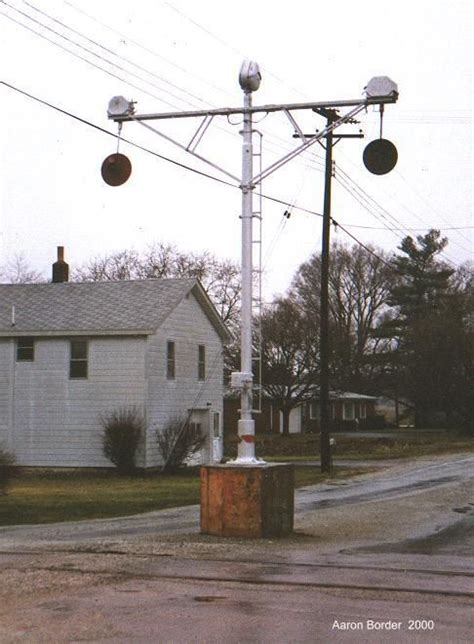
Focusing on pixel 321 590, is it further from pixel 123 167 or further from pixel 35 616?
→ pixel 123 167

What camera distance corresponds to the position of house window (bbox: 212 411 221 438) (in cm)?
3541

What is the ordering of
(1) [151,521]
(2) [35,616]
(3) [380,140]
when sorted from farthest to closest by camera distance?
(1) [151,521]
(3) [380,140]
(2) [35,616]

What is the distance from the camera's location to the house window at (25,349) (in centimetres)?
3195

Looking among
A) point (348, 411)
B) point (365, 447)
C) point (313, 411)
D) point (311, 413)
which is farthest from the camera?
point (348, 411)

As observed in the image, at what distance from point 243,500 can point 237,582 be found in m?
3.41

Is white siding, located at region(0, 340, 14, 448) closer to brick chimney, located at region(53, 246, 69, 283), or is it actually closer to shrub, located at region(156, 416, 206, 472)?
shrub, located at region(156, 416, 206, 472)

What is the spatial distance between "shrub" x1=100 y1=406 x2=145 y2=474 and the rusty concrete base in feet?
54.3

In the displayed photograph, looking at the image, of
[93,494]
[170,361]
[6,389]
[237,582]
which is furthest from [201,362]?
[237,582]

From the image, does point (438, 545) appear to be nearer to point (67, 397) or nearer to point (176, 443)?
point (176, 443)

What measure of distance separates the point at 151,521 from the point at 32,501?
15.9ft

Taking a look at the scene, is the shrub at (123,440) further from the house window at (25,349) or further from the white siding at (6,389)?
the house window at (25,349)

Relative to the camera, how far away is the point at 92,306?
3259cm

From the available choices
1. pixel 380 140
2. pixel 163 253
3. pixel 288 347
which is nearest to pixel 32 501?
pixel 380 140

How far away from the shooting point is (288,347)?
189 ft
